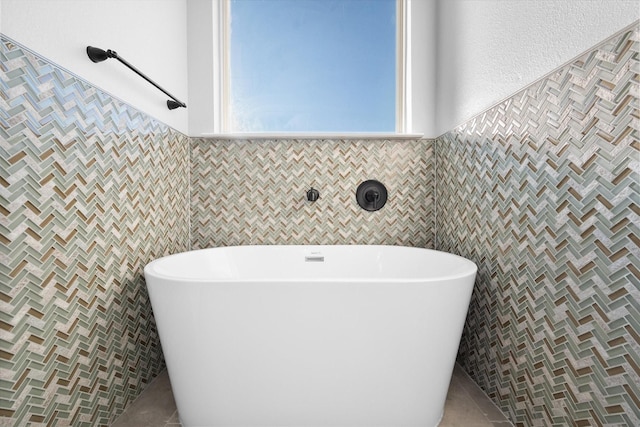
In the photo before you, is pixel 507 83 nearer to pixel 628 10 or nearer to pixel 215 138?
pixel 628 10

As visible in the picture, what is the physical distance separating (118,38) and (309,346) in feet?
5.00

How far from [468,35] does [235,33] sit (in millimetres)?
1507

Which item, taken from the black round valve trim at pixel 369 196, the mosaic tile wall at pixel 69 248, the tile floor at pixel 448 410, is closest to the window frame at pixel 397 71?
the black round valve trim at pixel 369 196

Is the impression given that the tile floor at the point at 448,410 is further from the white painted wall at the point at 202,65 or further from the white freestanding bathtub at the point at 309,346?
the white painted wall at the point at 202,65

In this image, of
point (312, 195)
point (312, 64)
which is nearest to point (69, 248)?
point (312, 195)

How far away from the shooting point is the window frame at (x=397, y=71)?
2.16 metres

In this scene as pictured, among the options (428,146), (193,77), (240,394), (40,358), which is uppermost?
(193,77)

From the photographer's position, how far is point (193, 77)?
2.10m

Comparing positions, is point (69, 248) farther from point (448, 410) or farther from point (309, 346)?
point (448, 410)

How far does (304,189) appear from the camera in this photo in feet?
6.92

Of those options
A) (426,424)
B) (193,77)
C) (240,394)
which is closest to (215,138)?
(193,77)

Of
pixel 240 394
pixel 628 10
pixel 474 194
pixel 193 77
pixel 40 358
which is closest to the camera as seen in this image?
pixel 628 10

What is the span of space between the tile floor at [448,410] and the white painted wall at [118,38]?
1.37 metres

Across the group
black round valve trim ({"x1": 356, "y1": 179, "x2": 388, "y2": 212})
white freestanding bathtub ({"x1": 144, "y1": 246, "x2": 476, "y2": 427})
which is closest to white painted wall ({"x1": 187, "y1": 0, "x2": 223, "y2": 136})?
black round valve trim ({"x1": 356, "y1": 179, "x2": 388, "y2": 212})
